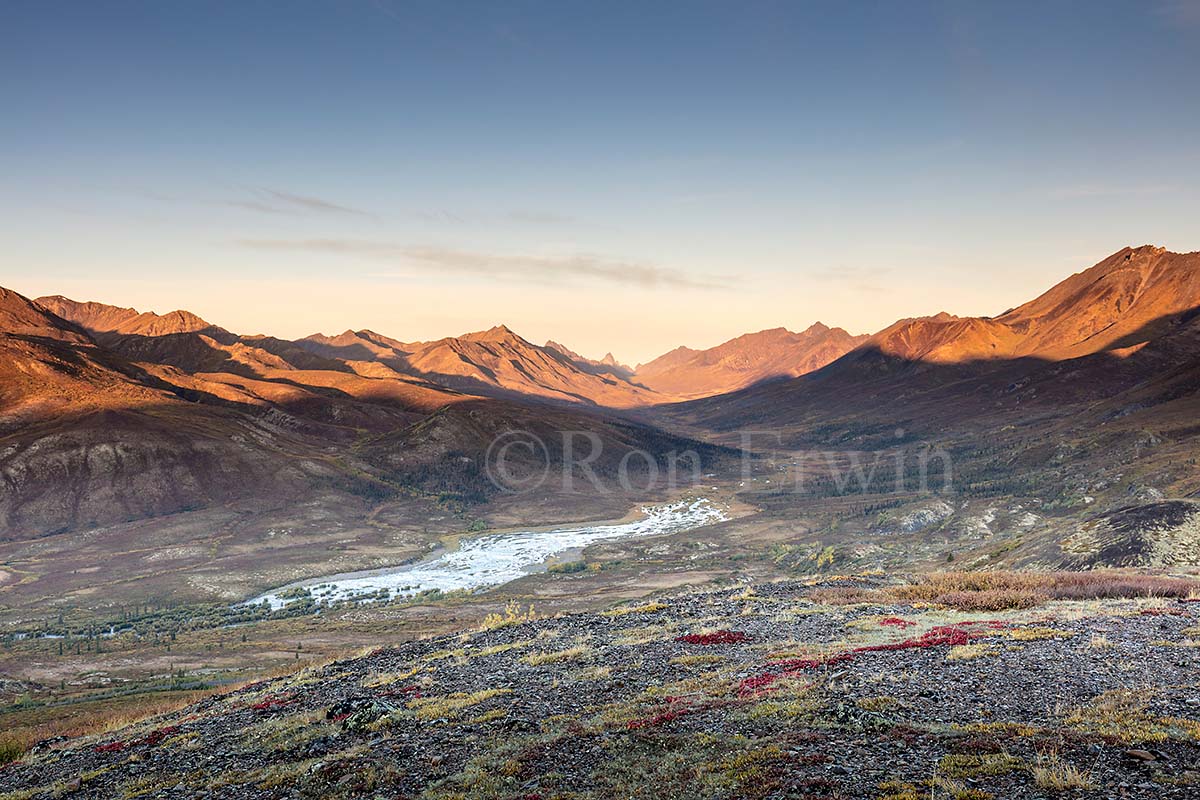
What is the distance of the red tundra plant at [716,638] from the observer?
83.7 ft

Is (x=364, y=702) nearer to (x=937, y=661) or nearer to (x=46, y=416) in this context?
(x=937, y=661)

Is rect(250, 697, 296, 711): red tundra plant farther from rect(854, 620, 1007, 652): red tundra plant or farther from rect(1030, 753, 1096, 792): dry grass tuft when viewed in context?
rect(1030, 753, 1096, 792): dry grass tuft

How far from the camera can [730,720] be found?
16.2m

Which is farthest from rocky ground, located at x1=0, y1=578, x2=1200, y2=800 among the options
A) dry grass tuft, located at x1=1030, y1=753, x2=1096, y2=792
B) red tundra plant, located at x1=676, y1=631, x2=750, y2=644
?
red tundra plant, located at x1=676, y1=631, x2=750, y2=644

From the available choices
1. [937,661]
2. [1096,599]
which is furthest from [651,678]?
[1096,599]

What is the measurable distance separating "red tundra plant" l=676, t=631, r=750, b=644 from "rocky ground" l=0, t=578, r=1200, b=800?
0.51ft

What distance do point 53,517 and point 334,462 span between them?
61564mm

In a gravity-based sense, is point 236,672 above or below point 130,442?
below

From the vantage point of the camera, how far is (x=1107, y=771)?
11180 mm

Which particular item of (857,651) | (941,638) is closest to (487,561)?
(857,651)

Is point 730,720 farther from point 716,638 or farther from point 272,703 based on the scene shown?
→ point 272,703

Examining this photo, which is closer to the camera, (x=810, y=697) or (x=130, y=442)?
(x=810, y=697)

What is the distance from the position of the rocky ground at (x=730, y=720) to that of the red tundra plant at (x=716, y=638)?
0.16 m

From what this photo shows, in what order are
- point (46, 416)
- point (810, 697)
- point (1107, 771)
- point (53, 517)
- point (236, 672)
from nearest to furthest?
point (1107, 771) → point (810, 697) → point (236, 672) → point (53, 517) → point (46, 416)
